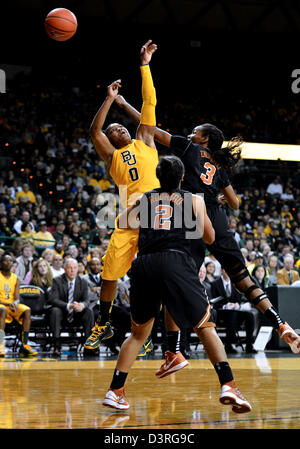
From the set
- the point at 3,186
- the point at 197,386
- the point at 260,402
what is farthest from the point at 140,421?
the point at 3,186

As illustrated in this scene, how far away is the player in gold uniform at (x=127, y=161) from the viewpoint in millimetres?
5613

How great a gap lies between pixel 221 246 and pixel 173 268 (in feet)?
3.78

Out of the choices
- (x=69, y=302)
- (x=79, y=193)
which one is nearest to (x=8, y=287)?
(x=69, y=302)

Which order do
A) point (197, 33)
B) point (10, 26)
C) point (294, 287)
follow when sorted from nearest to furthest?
1. point (294, 287)
2. point (10, 26)
3. point (197, 33)

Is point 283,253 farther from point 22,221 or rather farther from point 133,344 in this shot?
point 133,344

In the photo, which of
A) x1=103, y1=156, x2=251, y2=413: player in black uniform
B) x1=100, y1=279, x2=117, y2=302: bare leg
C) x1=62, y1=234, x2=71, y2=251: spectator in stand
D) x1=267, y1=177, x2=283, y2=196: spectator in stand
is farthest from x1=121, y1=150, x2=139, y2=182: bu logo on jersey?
x1=267, y1=177, x2=283, y2=196: spectator in stand

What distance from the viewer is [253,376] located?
7.11 metres

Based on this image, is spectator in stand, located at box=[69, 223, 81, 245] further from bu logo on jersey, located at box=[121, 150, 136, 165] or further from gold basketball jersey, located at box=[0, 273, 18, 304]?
bu logo on jersey, located at box=[121, 150, 136, 165]

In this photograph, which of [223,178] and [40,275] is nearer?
[223,178]

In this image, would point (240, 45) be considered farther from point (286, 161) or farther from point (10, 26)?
point (10, 26)

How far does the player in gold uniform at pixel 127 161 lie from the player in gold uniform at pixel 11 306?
4281 millimetres

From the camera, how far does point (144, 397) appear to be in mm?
5383

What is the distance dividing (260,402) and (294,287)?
617cm

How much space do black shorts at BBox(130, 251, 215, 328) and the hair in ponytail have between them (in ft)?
1.56
